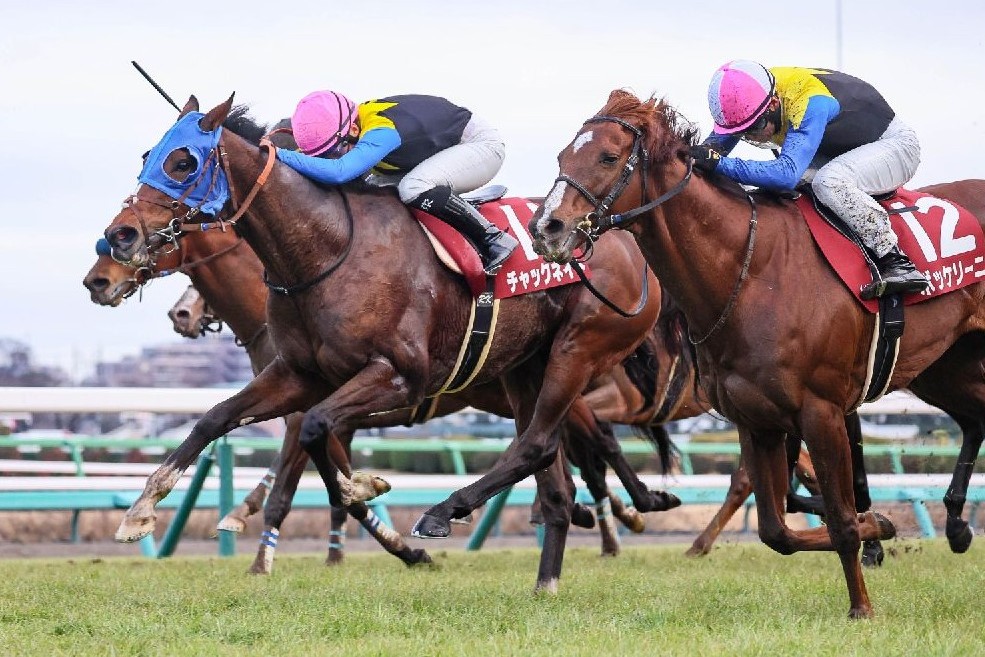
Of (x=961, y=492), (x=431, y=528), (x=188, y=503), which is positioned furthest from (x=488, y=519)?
(x=431, y=528)

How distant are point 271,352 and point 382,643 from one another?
3922 mm

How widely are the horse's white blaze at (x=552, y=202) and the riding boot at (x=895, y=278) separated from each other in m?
1.26

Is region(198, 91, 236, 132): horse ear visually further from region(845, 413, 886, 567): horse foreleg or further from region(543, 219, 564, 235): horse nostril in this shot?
region(845, 413, 886, 567): horse foreleg

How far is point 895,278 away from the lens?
5.68 metres

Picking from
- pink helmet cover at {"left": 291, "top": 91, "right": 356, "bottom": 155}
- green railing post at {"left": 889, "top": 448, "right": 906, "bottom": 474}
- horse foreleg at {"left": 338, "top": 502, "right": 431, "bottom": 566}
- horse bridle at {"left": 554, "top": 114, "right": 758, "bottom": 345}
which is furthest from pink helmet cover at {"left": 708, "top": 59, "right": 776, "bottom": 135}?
green railing post at {"left": 889, "top": 448, "right": 906, "bottom": 474}

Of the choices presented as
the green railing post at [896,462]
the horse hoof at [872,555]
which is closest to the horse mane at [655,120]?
the horse hoof at [872,555]

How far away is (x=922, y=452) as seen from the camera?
11.6 meters

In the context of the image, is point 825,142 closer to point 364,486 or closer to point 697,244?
point 697,244

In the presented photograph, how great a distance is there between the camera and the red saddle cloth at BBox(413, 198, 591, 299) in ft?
21.1

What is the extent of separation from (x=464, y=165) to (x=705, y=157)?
1.33 meters

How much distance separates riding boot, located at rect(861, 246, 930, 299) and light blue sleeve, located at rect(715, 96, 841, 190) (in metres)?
0.46

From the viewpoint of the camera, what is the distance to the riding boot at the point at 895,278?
5.68 metres

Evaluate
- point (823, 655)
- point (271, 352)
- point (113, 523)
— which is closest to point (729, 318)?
point (823, 655)

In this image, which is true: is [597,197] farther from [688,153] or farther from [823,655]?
[823,655]
